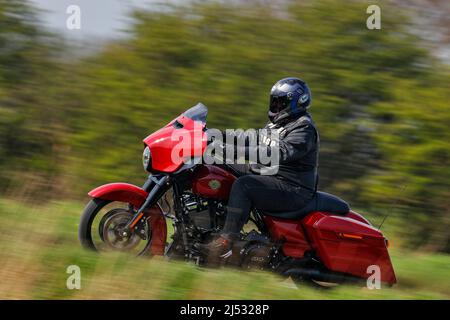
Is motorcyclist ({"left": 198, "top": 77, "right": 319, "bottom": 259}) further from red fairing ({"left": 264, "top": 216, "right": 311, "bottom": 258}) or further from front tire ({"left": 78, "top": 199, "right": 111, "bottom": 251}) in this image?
front tire ({"left": 78, "top": 199, "right": 111, "bottom": 251})

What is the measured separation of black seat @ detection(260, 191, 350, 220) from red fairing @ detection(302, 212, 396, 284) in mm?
53

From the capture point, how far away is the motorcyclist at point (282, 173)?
21.2 feet

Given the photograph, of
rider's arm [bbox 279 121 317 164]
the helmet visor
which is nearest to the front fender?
rider's arm [bbox 279 121 317 164]

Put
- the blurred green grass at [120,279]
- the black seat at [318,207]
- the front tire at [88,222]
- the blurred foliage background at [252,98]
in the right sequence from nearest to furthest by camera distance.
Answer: the blurred green grass at [120,279]
the front tire at [88,222]
the black seat at [318,207]
the blurred foliage background at [252,98]

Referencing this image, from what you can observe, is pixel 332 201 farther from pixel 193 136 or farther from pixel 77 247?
pixel 77 247

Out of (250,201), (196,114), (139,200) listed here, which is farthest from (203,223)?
(196,114)

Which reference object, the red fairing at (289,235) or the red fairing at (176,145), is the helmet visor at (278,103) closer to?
the red fairing at (176,145)

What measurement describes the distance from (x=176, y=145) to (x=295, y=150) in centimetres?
101

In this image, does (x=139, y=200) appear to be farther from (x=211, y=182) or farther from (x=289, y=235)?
(x=289, y=235)

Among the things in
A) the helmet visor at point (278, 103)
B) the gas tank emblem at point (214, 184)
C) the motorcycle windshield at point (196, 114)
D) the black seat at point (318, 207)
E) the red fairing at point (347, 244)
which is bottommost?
the red fairing at point (347, 244)

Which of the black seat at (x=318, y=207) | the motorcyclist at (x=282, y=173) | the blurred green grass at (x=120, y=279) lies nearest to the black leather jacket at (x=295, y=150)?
the motorcyclist at (x=282, y=173)

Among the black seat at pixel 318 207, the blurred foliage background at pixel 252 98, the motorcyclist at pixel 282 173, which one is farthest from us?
the blurred foliage background at pixel 252 98

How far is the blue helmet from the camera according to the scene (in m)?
6.68

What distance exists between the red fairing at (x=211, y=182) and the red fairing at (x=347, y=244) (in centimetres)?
75
